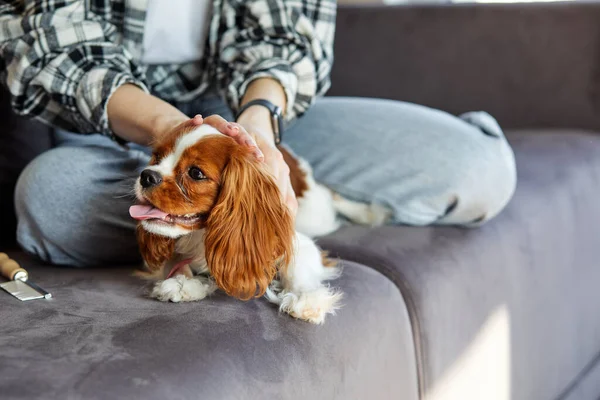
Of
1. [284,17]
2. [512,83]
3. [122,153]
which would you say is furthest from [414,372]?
[512,83]

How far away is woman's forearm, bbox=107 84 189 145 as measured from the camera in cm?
127

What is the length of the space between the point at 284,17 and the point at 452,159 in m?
0.44

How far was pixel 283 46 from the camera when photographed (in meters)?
1.58

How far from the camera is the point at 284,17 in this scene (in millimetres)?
1607

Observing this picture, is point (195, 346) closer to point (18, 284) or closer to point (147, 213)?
point (147, 213)

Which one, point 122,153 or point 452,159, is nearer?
point 122,153

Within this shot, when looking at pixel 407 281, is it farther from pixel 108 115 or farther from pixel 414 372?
pixel 108 115

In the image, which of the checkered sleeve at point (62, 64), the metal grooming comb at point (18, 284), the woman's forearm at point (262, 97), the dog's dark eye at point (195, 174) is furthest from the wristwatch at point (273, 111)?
the metal grooming comb at point (18, 284)

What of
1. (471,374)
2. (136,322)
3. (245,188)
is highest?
(245,188)

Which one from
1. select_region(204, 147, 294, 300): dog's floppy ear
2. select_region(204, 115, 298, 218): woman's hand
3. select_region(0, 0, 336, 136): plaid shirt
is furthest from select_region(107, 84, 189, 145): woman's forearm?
select_region(204, 147, 294, 300): dog's floppy ear

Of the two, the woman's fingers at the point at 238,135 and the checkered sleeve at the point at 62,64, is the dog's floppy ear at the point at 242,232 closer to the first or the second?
the woman's fingers at the point at 238,135

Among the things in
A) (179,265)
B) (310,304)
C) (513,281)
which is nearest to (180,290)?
(179,265)

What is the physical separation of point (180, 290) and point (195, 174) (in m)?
0.17

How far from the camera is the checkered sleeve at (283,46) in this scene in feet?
5.00
